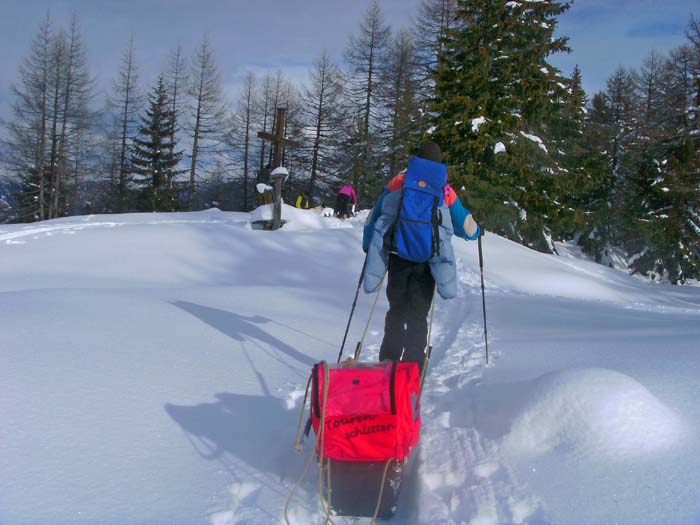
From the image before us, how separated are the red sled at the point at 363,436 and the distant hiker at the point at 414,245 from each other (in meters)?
1.29

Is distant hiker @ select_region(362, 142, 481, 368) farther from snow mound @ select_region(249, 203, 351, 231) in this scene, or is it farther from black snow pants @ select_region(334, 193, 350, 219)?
black snow pants @ select_region(334, 193, 350, 219)

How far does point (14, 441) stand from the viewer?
2.92 meters

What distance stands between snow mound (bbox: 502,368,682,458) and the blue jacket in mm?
1052

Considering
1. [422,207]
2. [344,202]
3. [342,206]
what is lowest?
[422,207]

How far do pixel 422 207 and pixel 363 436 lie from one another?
1.79m

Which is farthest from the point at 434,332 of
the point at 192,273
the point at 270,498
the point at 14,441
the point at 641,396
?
the point at 192,273

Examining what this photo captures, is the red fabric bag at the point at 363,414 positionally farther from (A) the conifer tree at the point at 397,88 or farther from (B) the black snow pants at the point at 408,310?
(A) the conifer tree at the point at 397,88

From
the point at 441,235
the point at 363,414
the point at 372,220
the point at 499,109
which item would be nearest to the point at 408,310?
the point at 441,235

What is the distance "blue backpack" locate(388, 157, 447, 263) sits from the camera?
3.83 metres

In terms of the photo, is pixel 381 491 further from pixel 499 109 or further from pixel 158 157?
pixel 158 157

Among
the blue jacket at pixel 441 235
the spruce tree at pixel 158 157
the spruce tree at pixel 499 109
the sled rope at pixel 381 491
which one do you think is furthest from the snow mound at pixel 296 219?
the spruce tree at pixel 158 157

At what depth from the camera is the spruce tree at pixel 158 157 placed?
3634 cm

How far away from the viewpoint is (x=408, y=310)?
407cm

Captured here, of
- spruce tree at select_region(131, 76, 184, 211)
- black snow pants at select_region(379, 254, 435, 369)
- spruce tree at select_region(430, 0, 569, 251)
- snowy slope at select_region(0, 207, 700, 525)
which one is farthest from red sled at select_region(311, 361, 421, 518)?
spruce tree at select_region(131, 76, 184, 211)
